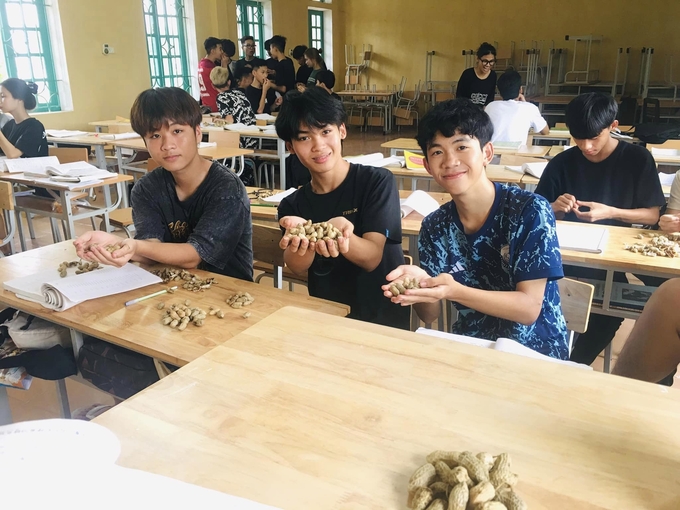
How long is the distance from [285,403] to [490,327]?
103 centimetres

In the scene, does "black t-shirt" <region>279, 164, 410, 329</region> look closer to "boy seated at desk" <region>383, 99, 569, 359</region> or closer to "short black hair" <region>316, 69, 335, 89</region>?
"boy seated at desk" <region>383, 99, 569, 359</region>

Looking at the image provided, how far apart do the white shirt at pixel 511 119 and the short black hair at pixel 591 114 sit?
205cm

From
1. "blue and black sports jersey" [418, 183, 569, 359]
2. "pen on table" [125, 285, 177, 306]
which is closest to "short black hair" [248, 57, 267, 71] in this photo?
"pen on table" [125, 285, 177, 306]

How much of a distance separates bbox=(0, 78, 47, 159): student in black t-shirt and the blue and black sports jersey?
414 cm

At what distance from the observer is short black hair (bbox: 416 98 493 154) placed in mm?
1593

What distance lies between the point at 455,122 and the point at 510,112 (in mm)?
3241

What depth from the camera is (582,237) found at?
226 centimetres

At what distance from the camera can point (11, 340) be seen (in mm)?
1864

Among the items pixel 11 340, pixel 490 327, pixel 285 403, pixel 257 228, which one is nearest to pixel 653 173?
pixel 490 327

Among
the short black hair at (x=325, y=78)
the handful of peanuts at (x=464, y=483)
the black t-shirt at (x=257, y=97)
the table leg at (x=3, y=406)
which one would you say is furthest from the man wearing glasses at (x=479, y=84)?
the handful of peanuts at (x=464, y=483)

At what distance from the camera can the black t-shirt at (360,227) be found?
1.96 m

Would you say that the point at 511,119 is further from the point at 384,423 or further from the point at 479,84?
the point at 384,423

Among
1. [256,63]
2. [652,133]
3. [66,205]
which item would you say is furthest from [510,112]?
[256,63]

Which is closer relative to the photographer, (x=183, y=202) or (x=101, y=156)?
(x=183, y=202)
